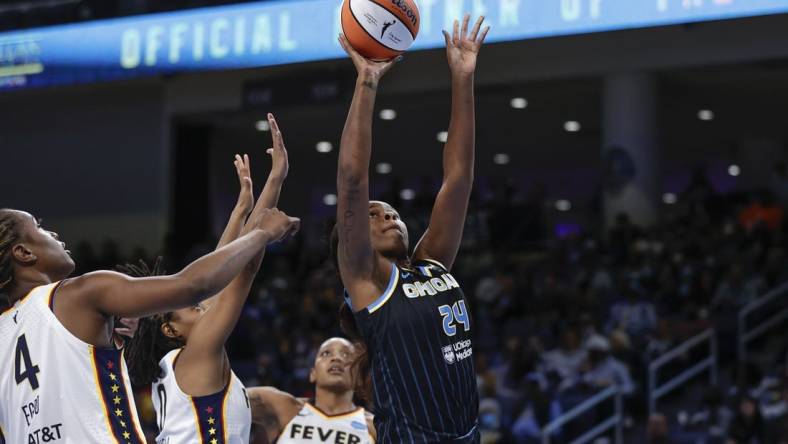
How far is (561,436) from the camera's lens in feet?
38.5

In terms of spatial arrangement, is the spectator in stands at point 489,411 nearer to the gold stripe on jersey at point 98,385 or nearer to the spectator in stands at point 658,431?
the spectator in stands at point 658,431

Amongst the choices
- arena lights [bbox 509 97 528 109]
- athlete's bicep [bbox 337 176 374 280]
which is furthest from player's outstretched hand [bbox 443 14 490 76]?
arena lights [bbox 509 97 528 109]

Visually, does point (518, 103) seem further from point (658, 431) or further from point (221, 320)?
point (221, 320)

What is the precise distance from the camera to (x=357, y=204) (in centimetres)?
406

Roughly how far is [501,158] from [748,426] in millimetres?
14052

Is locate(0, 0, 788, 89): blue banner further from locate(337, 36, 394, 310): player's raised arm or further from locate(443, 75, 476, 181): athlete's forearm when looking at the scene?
locate(337, 36, 394, 310): player's raised arm

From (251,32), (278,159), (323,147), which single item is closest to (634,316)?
(251,32)

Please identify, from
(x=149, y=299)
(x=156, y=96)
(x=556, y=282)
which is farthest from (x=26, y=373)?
(x=156, y=96)

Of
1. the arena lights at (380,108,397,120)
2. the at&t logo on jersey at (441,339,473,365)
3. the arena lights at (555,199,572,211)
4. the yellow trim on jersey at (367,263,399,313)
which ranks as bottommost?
the at&t logo on jersey at (441,339,473,365)

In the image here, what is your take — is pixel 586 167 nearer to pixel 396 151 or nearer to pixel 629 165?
pixel 396 151

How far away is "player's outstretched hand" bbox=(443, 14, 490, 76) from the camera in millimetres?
4762

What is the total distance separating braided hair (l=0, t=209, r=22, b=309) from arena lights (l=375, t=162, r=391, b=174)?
66.6ft

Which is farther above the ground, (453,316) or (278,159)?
(278,159)

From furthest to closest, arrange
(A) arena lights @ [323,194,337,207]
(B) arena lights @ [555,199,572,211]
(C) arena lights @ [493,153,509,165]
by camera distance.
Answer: (B) arena lights @ [555,199,572,211] → (A) arena lights @ [323,194,337,207] → (C) arena lights @ [493,153,509,165]
